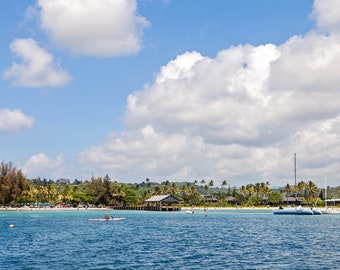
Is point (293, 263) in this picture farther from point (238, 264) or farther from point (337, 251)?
point (337, 251)

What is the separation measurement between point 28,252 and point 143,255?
49.5 feet

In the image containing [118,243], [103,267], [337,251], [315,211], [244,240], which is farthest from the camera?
[315,211]

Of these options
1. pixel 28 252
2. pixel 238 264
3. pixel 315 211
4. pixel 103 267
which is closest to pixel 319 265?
pixel 238 264

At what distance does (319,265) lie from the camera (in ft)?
163

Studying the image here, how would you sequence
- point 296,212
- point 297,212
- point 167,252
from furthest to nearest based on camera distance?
point 296,212 < point 297,212 < point 167,252

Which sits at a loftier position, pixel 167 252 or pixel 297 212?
pixel 297 212

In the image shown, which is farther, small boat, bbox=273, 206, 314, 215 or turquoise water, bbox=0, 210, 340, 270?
small boat, bbox=273, 206, 314, 215

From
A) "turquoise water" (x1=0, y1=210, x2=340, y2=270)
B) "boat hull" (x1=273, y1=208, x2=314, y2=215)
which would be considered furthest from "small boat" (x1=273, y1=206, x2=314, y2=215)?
"turquoise water" (x1=0, y1=210, x2=340, y2=270)

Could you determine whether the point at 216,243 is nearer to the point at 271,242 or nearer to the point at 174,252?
the point at 271,242

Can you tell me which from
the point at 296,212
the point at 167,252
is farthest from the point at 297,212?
the point at 167,252

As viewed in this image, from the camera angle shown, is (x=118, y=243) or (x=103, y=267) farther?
(x=118, y=243)

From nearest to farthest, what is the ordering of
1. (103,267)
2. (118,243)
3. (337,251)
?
(103,267) → (337,251) → (118,243)

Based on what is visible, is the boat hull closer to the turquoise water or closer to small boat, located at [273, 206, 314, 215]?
small boat, located at [273, 206, 314, 215]

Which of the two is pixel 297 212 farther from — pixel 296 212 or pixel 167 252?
pixel 167 252
